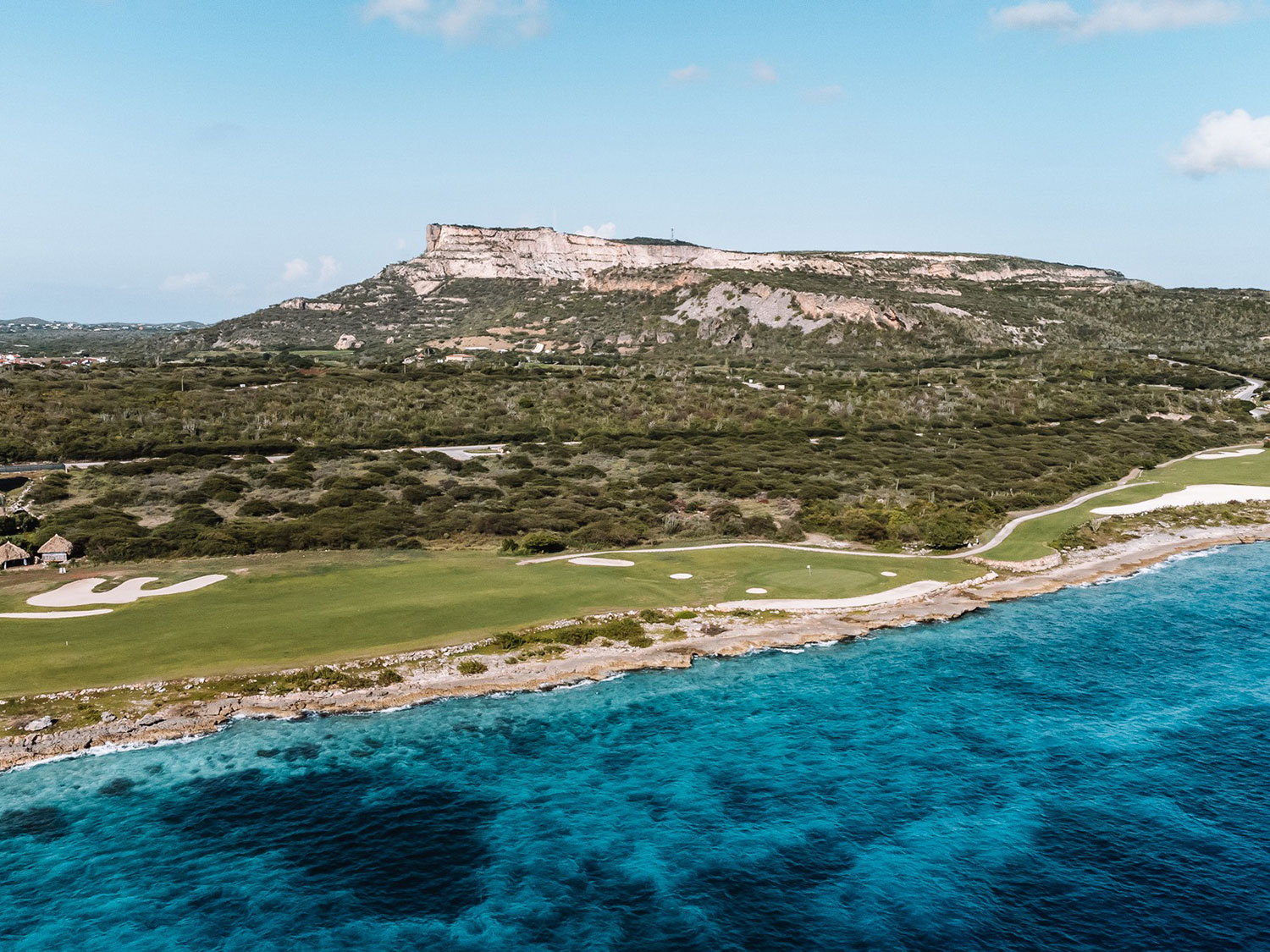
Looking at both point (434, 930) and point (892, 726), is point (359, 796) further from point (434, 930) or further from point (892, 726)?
point (892, 726)

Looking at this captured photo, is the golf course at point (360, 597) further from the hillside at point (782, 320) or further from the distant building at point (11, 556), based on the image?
the hillside at point (782, 320)

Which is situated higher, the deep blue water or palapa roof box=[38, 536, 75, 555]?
palapa roof box=[38, 536, 75, 555]

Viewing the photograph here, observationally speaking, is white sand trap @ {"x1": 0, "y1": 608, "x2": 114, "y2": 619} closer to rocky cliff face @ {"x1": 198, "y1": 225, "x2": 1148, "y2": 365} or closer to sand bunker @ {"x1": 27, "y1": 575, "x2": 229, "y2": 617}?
sand bunker @ {"x1": 27, "y1": 575, "x2": 229, "y2": 617}

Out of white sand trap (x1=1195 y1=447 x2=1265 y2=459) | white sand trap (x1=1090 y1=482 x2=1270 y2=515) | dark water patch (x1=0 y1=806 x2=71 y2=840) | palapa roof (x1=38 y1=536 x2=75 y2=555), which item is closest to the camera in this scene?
dark water patch (x1=0 y1=806 x2=71 y2=840)

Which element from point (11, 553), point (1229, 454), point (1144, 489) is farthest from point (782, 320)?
point (11, 553)

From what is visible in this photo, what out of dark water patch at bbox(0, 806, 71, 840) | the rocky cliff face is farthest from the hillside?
dark water patch at bbox(0, 806, 71, 840)

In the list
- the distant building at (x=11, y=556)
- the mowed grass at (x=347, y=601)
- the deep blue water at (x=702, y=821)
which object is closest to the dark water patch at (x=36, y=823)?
the deep blue water at (x=702, y=821)

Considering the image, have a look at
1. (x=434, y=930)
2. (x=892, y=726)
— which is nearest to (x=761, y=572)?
(x=892, y=726)
